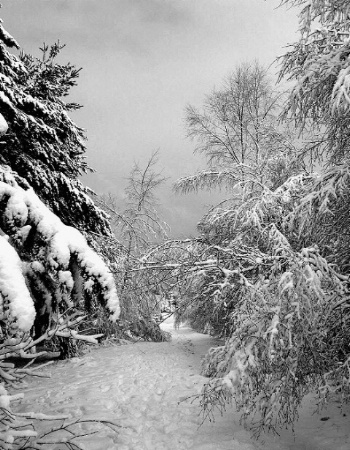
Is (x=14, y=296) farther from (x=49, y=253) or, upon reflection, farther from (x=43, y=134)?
(x=43, y=134)

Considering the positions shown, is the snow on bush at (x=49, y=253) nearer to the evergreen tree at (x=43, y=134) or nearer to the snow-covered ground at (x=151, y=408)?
the snow-covered ground at (x=151, y=408)

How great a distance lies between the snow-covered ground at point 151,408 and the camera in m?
4.20

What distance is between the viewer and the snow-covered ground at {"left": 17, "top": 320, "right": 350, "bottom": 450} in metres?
4.20

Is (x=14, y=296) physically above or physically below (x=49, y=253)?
below

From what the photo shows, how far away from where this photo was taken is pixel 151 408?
17.6 ft

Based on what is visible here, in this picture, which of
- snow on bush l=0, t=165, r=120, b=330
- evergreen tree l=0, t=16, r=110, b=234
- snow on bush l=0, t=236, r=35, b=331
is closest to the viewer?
snow on bush l=0, t=236, r=35, b=331

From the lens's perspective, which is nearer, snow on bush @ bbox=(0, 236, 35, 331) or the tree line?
snow on bush @ bbox=(0, 236, 35, 331)

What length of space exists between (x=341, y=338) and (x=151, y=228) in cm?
1162

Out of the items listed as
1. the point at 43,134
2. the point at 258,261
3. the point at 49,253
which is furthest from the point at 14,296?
the point at 43,134

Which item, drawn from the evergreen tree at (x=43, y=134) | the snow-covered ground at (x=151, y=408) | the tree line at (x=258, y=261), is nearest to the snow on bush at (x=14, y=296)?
the tree line at (x=258, y=261)

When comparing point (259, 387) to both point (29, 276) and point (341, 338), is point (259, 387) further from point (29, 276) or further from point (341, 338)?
point (29, 276)

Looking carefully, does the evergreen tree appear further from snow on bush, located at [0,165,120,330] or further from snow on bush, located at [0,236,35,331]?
snow on bush, located at [0,236,35,331]

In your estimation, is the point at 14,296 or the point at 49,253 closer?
the point at 14,296

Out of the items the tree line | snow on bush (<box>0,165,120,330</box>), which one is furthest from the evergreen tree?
snow on bush (<box>0,165,120,330</box>)
